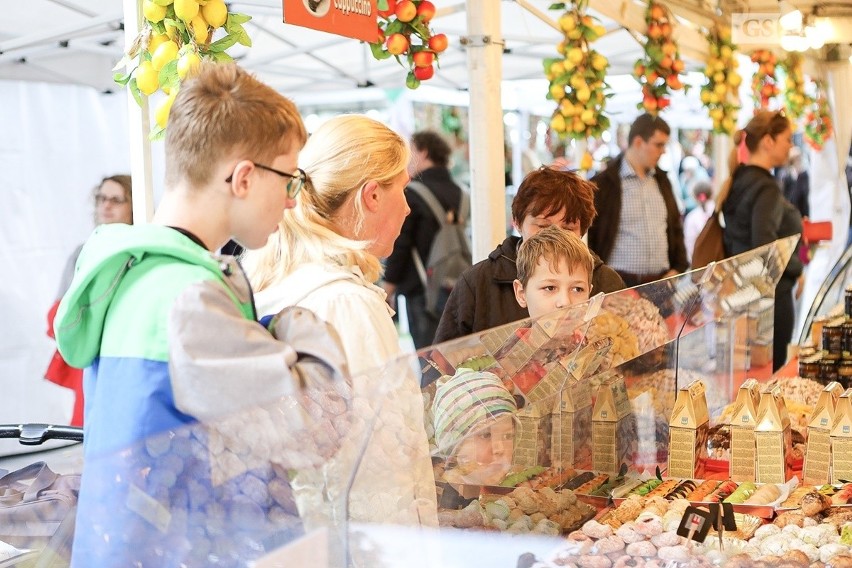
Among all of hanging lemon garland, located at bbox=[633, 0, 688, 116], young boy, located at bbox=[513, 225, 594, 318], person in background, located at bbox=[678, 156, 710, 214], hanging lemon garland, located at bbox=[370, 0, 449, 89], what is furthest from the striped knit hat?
person in background, located at bbox=[678, 156, 710, 214]

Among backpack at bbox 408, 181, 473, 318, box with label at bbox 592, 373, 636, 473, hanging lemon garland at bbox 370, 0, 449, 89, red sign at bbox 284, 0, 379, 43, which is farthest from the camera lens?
backpack at bbox 408, 181, 473, 318

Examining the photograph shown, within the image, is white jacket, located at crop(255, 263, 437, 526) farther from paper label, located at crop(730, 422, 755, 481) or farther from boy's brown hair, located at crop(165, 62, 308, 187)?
paper label, located at crop(730, 422, 755, 481)

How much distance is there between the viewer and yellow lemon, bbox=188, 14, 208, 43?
93.2 inches

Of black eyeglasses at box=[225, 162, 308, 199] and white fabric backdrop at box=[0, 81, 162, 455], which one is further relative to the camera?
white fabric backdrop at box=[0, 81, 162, 455]

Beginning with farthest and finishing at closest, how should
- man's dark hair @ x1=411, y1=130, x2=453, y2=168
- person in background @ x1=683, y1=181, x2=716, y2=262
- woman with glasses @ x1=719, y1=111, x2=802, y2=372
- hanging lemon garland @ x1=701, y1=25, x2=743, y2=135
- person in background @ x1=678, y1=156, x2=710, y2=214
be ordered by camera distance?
person in background @ x1=678, y1=156, x2=710, y2=214
person in background @ x1=683, y1=181, x2=716, y2=262
hanging lemon garland @ x1=701, y1=25, x2=743, y2=135
man's dark hair @ x1=411, y1=130, x2=453, y2=168
woman with glasses @ x1=719, y1=111, x2=802, y2=372

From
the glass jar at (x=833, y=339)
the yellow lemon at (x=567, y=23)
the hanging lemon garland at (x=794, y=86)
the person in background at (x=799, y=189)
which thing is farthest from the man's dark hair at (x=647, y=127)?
the person in background at (x=799, y=189)

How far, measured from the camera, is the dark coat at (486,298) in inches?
129

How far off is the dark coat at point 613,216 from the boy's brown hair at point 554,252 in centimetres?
257

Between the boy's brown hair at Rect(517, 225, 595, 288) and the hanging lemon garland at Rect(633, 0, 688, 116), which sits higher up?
the hanging lemon garland at Rect(633, 0, 688, 116)

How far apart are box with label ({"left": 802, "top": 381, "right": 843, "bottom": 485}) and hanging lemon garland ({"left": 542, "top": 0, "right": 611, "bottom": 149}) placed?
8.09 feet

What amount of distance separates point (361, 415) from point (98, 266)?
0.41 meters

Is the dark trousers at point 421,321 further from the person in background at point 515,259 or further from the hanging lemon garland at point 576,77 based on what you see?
the person in background at point 515,259

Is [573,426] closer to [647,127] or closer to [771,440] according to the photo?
[771,440]

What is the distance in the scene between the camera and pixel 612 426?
262cm
